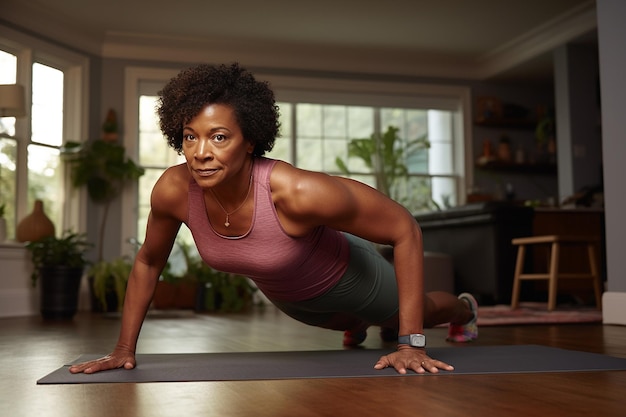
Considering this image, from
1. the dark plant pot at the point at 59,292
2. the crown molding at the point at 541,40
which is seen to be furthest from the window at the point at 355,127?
the dark plant pot at the point at 59,292

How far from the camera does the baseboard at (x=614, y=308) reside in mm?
4195

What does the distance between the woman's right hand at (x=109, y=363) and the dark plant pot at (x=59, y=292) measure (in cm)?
419

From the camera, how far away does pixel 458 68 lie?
909cm

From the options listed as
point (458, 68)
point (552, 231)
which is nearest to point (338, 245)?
point (552, 231)

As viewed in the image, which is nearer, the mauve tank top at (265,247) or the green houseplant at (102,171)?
the mauve tank top at (265,247)

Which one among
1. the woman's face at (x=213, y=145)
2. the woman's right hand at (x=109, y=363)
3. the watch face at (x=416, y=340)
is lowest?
the woman's right hand at (x=109, y=363)

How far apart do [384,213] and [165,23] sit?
606 cm

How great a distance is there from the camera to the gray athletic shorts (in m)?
2.39

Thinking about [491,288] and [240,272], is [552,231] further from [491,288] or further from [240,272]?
[240,272]

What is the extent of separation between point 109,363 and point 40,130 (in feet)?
18.3

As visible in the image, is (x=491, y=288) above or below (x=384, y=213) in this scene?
below

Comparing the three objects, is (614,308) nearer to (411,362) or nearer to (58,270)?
(411,362)

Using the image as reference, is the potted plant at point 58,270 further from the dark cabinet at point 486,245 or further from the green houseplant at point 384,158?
the green houseplant at point 384,158

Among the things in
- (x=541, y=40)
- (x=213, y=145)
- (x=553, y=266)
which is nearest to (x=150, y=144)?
(x=541, y=40)
